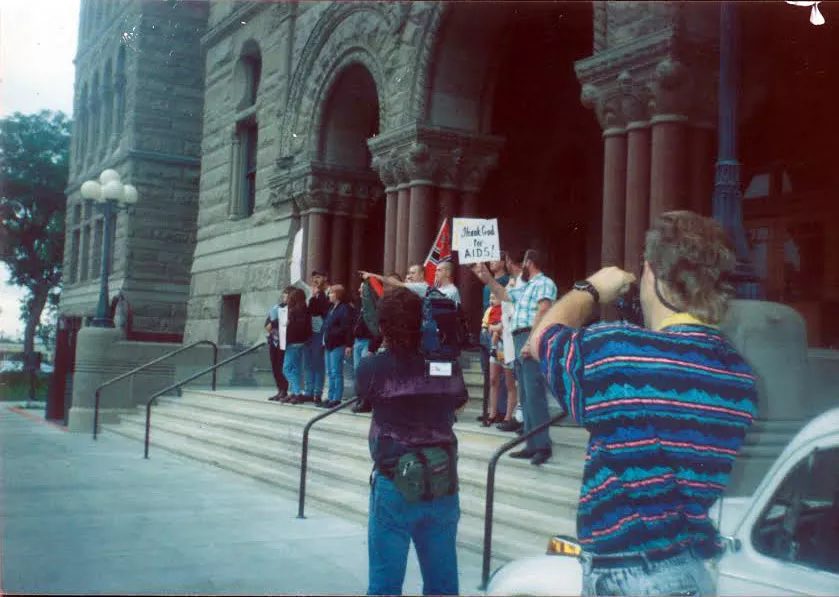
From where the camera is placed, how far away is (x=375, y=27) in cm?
1570

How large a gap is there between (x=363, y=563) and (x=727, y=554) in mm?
4515

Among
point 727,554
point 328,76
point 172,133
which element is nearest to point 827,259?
point 328,76

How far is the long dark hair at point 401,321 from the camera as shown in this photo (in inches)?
177

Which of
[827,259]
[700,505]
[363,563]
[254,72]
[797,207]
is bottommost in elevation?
[363,563]

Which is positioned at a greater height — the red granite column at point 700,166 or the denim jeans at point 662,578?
the red granite column at point 700,166

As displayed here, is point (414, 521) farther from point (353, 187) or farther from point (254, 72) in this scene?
point (254, 72)

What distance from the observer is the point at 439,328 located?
5383 mm

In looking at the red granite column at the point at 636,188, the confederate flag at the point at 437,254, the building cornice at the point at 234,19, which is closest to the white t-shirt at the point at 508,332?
the red granite column at the point at 636,188

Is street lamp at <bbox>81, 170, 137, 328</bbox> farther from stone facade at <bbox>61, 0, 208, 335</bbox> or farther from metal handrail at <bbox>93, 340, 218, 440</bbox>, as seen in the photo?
stone facade at <bbox>61, 0, 208, 335</bbox>

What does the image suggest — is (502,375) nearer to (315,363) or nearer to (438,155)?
(315,363)

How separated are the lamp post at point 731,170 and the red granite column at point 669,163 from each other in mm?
3377

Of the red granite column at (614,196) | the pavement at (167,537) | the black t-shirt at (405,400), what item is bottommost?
the pavement at (167,537)

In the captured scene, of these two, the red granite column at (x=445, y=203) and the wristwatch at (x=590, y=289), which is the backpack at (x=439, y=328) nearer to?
the wristwatch at (x=590, y=289)

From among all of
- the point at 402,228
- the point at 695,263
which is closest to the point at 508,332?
the point at 402,228
